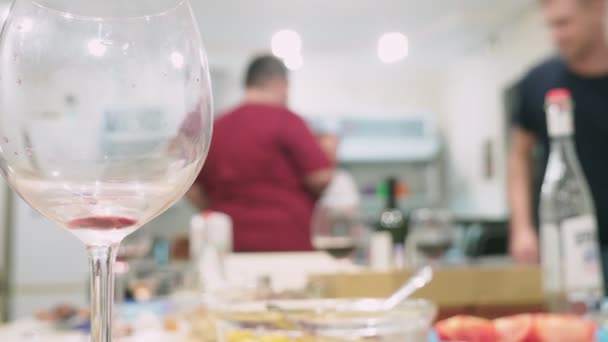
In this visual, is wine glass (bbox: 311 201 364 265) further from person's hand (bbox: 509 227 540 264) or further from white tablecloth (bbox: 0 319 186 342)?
white tablecloth (bbox: 0 319 186 342)

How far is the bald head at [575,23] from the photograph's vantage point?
3.92 feet

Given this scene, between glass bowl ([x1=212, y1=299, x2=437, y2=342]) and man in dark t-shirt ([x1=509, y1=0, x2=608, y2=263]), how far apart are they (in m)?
0.94

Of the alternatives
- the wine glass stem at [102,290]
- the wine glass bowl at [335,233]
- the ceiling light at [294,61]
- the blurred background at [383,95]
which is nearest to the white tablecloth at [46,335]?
the wine glass stem at [102,290]

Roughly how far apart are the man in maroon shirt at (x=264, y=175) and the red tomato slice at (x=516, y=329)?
1.09 metres

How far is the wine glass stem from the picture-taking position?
27 centimetres

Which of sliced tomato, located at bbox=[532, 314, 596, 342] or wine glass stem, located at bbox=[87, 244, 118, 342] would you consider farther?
sliced tomato, located at bbox=[532, 314, 596, 342]

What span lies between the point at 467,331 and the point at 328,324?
0.11m

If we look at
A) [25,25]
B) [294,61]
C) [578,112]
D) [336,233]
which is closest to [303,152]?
[336,233]

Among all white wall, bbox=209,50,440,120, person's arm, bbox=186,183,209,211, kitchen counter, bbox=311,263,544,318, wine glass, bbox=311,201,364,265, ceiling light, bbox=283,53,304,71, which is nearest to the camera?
kitchen counter, bbox=311,263,544,318

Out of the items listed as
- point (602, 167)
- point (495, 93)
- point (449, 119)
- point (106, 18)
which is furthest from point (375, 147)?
point (106, 18)

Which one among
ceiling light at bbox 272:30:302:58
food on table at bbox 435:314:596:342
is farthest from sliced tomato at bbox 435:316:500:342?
ceiling light at bbox 272:30:302:58

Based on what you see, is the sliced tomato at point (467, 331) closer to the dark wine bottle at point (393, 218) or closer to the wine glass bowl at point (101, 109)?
the wine glass bowl at point (101, 109)

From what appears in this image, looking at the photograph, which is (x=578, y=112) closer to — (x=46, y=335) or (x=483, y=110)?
(x=46, y=335)

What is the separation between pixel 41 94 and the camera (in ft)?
0.96
